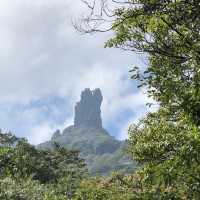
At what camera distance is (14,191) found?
31922 millimetres

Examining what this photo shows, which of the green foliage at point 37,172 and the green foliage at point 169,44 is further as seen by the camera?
the green foliage at point 37,172

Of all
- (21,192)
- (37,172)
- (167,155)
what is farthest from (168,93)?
(37,172)

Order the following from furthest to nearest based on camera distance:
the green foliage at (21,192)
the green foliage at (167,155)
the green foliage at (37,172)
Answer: the green foliage at (37,172) < the green foliage at (21,192) < the green foliage at (167,155)

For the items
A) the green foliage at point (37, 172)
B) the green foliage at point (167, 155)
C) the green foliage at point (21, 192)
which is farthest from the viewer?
the green foliage at point (37, 172)

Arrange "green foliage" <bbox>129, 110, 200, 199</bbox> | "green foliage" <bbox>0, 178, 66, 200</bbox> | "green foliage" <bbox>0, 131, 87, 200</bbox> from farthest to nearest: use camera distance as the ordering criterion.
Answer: "green foliage" <bbox>0, 131, 87, 200</bbox>, "green foliage" <bbox>0, 178, 66, 200</bbox>, "green foliage" <bbox>129, 110, 200, 199</bbox>

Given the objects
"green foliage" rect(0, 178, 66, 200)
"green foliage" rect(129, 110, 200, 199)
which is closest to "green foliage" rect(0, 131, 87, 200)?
"green foliage" rect(0, 178, 66, 200)

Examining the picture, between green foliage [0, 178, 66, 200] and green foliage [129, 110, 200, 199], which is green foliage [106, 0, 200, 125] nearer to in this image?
green foliage [129, 110, 200, 199]

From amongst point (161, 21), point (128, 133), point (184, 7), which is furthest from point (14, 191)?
point (184, 7)

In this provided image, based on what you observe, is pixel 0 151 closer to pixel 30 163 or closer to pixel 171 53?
pixel 171 53

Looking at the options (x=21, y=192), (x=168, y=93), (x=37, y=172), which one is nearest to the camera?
(x=168, y=93)

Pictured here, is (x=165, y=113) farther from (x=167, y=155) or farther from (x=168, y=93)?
(x=168, y=93)

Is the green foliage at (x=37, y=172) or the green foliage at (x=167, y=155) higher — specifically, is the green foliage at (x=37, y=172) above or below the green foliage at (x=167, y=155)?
above

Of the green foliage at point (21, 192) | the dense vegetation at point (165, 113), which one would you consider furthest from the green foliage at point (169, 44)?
the green foliage at point (21, 192)

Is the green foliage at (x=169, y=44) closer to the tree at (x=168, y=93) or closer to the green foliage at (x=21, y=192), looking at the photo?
the tree at (x=168, y=93)
